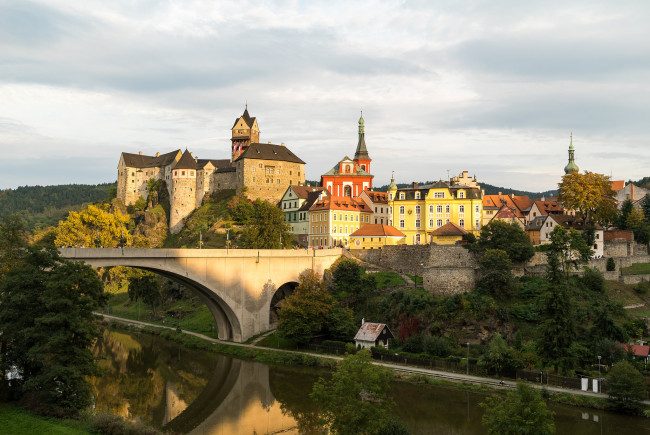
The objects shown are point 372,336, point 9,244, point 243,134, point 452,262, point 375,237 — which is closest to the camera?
point 9,244

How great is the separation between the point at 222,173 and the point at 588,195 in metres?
65.0

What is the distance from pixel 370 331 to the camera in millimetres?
50406

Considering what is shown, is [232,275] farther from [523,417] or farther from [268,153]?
[268,153]

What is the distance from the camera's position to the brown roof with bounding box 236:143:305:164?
10288 cm

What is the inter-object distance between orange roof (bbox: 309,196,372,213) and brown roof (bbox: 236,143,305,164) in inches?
1038

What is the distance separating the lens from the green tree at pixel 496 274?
175 ft

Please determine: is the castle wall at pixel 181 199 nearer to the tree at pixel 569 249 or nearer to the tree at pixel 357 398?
the tree at pixel 569 249

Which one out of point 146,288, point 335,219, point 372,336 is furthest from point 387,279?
point 146,288

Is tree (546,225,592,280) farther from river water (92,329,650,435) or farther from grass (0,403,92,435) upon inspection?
grass (0,403,92,435)

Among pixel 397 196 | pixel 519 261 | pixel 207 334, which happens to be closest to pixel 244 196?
pixel 397 196

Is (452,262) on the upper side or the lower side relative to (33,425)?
upper

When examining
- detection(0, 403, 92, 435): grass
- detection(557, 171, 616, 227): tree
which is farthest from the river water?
detection(557, 171, 616, 227): tree

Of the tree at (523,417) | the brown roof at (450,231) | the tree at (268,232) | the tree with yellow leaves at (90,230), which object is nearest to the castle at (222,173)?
the tree with yellow leaves at (90,230)

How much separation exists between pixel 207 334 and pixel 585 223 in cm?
4406
